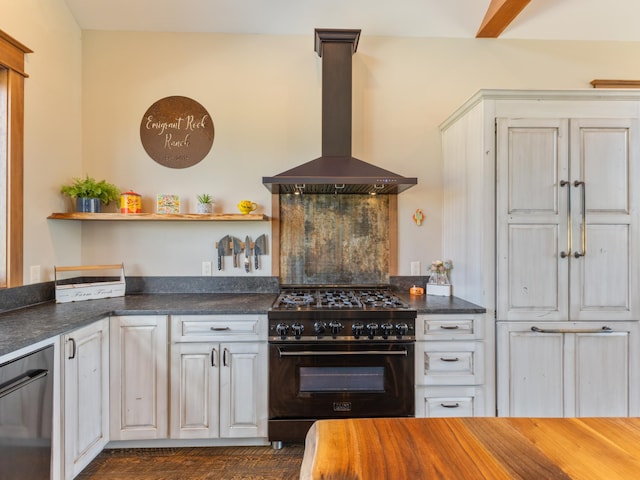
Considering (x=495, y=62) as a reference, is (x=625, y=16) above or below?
above

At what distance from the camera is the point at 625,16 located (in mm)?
2785

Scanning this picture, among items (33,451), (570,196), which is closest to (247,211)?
(33,451)

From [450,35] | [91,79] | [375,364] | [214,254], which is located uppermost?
[450,35]

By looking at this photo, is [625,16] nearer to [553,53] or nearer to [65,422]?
[553,53]

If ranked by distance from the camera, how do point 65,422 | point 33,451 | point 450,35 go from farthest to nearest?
point 450,35
point 65,422
point 33,451

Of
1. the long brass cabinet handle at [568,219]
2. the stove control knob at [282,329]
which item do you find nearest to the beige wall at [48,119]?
the stove control knob at [282,329]

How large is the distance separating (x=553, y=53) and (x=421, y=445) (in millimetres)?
3390

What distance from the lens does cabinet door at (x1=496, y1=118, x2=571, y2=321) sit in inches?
86.6

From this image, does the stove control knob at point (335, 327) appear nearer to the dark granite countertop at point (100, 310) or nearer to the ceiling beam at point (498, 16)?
the dark granite countertop at point (100, 310)

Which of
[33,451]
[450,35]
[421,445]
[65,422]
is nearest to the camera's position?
[421,445]

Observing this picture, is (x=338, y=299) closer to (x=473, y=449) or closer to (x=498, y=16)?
(x=473, y=449)

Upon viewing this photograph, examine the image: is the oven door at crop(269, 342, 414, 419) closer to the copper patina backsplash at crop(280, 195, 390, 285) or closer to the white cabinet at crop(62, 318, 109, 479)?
the copper patina backsplash at crop(280, 195, 390, 285)

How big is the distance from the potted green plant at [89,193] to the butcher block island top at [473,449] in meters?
2.51

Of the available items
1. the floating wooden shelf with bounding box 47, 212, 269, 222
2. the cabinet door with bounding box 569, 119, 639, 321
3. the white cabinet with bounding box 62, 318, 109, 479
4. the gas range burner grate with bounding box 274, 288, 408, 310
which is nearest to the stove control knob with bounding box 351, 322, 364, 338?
the gas range burner grate with bounding box 274, 288, 408, 310
